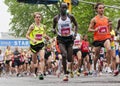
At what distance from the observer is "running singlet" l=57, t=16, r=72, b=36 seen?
13.7m

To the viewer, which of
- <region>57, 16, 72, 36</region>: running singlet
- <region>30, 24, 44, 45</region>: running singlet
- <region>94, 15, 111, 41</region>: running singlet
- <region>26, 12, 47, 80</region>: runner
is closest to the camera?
<region>57, 16, 72, 36</region>: running singlet

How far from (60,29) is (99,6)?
155 cm

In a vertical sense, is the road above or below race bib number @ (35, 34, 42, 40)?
below

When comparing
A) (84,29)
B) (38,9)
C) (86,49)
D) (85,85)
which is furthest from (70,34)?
(38,9)

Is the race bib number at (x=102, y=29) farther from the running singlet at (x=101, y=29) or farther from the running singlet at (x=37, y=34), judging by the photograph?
the running singlet at (x=37, y=34)

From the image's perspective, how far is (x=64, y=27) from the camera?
13734 millimetres

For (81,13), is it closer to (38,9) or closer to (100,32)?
(38,9)

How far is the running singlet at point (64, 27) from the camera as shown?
13688 millimetres

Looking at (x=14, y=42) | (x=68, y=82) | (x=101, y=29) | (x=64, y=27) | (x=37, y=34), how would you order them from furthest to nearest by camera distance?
(x=14, y=42)
(x=37, y=34)
(x=101, y=29)
(x=64, y=27)
(x=68, y=82)

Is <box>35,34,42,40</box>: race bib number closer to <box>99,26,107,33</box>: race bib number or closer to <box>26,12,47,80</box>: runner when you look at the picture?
<box>26,12,47,80</box>: runner

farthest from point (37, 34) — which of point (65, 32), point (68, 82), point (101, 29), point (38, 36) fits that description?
point (68, 82)

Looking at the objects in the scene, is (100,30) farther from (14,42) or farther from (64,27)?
(14,42)

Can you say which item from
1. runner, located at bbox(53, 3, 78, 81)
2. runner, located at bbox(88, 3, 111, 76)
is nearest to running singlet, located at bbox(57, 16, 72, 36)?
runner, located at bbox(53, 3, 78, 81)

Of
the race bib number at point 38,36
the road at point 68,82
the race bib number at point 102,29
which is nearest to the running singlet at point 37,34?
the race bib number at point 38,36
